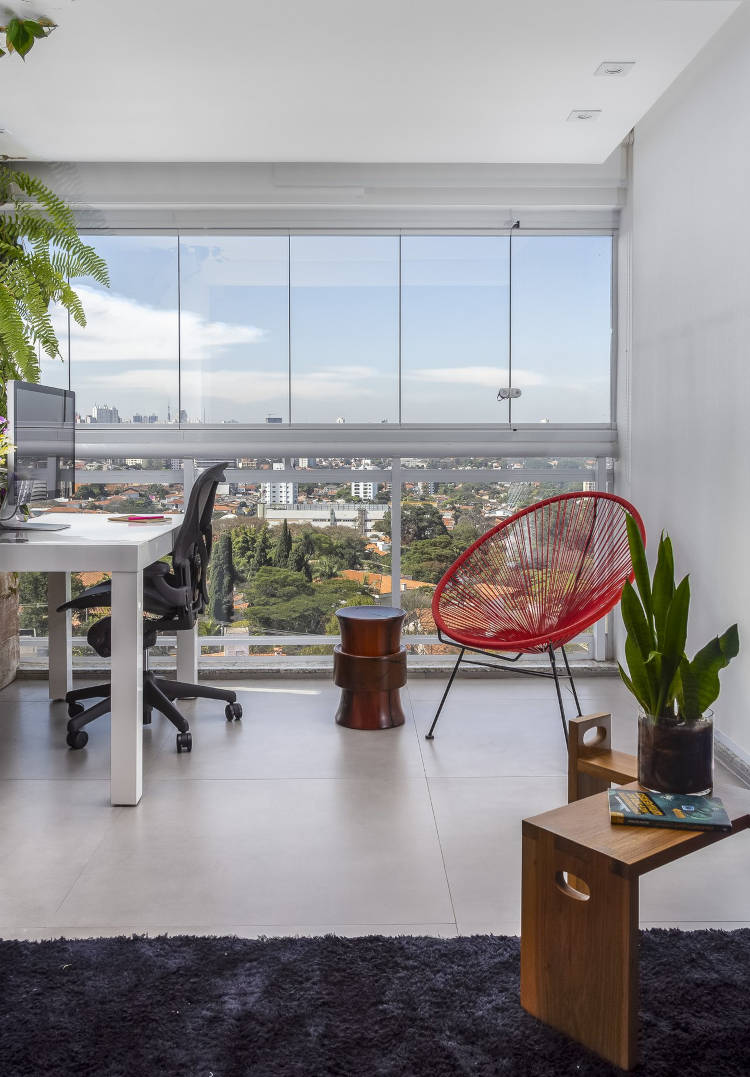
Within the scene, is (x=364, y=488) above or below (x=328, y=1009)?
above

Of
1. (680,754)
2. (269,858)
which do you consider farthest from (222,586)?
(680,754)

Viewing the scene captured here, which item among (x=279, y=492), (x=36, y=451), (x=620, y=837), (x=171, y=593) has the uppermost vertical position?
(x=36, y=451)

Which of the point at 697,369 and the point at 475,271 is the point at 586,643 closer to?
the point at 697,369

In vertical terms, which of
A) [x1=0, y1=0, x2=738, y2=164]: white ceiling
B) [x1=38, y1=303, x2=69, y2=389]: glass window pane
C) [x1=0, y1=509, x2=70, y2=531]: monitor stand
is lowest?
[x1=0, y1=509, x2=70, y2=531]: monitor stand

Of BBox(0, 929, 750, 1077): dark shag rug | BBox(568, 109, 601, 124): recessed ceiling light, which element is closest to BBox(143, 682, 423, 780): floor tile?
BBox(0, 929, 750, 1077): dark shag rug

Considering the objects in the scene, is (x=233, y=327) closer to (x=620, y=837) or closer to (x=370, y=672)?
(x=370, y=672)

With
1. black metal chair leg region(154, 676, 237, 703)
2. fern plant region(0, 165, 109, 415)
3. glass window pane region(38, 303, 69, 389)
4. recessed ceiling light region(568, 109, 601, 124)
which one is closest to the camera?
recessed ceiling light region(568, 109, 601, 124)

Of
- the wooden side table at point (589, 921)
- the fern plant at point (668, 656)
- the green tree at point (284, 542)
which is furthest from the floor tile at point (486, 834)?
the green tree at point (284, 542)

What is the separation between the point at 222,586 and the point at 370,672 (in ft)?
4.20

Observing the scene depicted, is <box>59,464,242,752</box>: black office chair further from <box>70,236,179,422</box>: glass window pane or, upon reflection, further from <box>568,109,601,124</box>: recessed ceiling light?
<box>568,109,601,124</box>: recessed ceiling light

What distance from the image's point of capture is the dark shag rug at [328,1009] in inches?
60.7

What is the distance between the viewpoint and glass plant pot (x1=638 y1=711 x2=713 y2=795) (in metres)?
1.78

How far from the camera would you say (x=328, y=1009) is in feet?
5.57

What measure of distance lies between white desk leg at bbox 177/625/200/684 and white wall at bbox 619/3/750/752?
2158 mm
